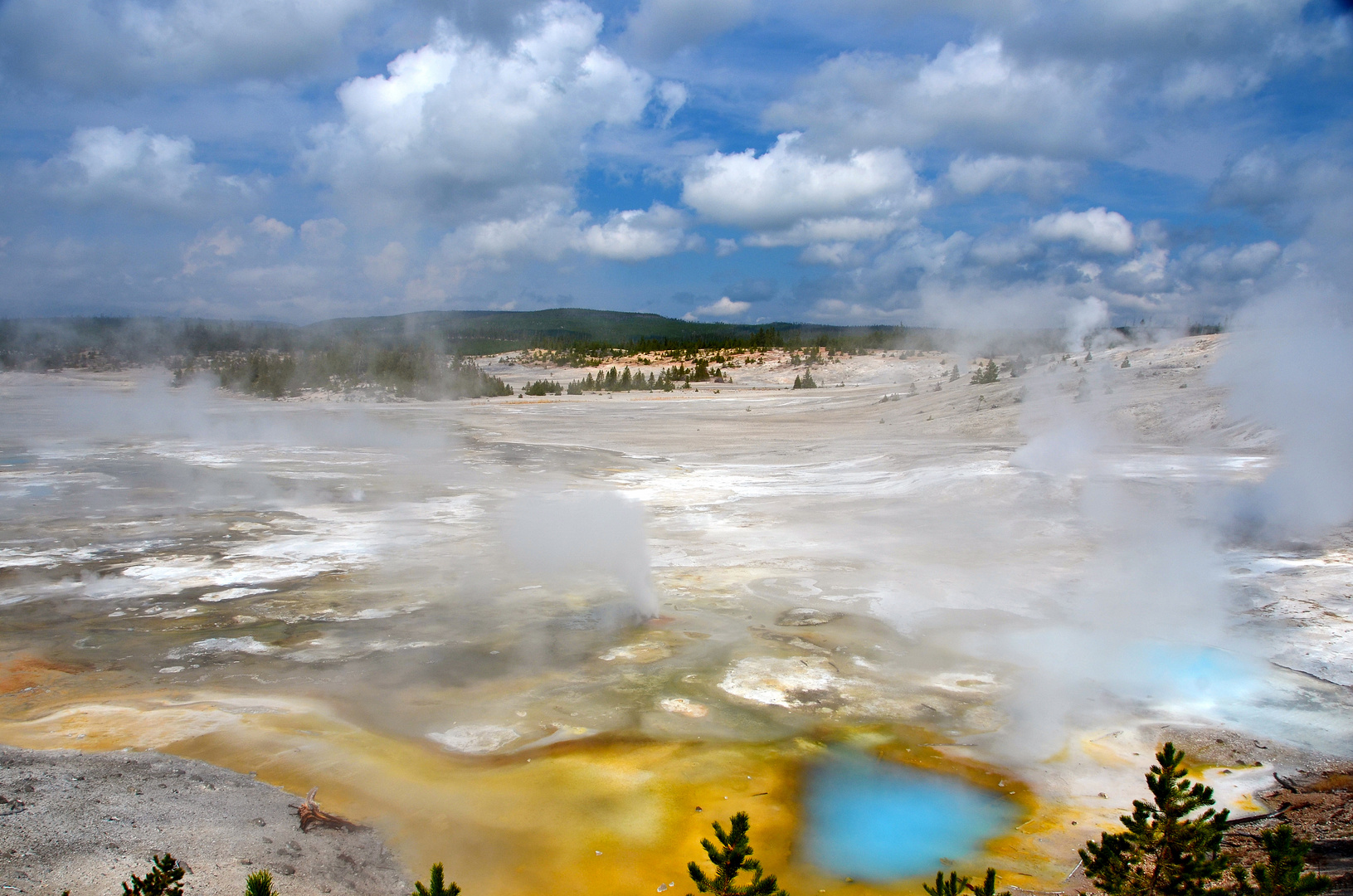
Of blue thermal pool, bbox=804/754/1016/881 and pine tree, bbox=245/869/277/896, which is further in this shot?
blue thermal pool, bbox=804/754/1016/881

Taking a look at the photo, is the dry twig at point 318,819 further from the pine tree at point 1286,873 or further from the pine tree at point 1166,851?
the pine tree at point 1286,873

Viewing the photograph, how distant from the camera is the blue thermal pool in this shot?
3473 millimetres

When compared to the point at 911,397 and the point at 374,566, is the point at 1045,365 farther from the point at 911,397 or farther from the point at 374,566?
the point at 374,566

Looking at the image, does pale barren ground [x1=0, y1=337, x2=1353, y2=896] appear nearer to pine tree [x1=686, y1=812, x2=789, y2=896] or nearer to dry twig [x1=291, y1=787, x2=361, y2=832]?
dry twig [x1=291, y1=787, x2=361, y2=832]

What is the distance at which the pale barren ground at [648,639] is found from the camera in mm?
3893

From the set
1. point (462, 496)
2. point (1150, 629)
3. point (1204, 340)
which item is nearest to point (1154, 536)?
point (1150, 629)

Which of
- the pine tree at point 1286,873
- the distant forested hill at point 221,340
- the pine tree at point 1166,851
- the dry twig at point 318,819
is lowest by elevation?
the dry twig at point 318,819

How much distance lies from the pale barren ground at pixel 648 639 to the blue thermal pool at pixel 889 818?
137 mm

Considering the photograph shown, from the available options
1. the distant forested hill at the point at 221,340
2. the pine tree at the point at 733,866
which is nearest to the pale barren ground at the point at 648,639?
the pine tree at the point at 733,866

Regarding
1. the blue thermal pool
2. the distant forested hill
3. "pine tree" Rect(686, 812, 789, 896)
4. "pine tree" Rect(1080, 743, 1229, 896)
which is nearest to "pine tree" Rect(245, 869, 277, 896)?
"pine tree" Rect(686, 812, 789, 896)

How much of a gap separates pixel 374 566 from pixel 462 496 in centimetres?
402

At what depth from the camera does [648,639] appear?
6012 mm

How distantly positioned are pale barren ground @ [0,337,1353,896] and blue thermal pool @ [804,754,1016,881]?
0.45 feet

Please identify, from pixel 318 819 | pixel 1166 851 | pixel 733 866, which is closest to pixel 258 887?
pixel 733 866
